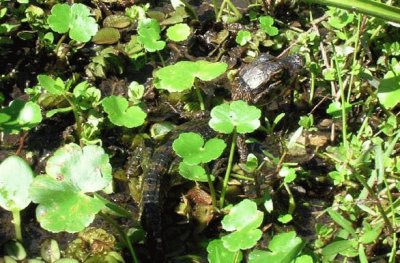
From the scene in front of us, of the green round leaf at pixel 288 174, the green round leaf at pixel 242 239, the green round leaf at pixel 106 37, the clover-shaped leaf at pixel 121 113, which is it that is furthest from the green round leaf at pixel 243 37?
the green round leaf at pixel 242 239

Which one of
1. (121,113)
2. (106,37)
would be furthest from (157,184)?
(106,37)

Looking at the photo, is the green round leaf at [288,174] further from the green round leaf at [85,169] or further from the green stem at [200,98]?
the green round leaf at [85,169]

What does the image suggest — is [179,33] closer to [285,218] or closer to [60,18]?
[60,18]

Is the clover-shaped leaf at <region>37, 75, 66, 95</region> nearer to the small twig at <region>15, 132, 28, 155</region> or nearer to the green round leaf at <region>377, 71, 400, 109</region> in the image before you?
the small twig at <region>15, 132, 28, 155</region>

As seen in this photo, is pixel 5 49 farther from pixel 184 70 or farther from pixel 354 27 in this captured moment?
pixel 354 27

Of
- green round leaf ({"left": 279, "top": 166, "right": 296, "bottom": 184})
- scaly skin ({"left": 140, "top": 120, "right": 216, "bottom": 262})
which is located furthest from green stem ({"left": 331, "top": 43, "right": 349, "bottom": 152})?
scaly skin ({"left": 140, "top": 120, "right": 216, "bottom": 262})

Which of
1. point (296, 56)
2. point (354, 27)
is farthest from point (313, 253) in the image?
point (354, 27)
